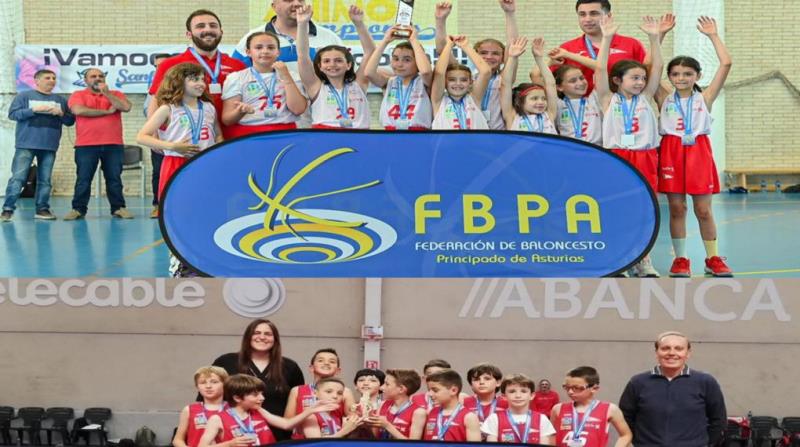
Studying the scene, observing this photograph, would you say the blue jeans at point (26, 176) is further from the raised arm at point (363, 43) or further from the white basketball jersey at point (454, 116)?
the white basketball jersey at point (454, 116)

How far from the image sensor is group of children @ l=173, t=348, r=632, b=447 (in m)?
5.70

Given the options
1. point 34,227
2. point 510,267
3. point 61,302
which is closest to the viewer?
point 510,267

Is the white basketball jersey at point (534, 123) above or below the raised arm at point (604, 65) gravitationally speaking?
below

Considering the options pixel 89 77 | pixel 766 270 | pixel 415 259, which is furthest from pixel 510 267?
pixel 89 77

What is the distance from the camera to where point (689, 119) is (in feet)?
25.0

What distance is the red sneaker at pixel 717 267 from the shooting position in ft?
25.7

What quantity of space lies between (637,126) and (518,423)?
2.57 m

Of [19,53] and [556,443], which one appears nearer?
[556,443]

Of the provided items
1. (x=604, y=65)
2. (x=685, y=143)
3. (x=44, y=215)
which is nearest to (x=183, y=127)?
(x=604, y=65)

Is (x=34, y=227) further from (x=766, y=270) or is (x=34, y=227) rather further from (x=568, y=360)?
(x=766, y=270)

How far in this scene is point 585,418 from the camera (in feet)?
19.5

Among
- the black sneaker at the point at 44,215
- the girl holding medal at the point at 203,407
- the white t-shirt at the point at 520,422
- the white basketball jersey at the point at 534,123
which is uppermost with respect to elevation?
the white basketball jersey at the point at 534,123

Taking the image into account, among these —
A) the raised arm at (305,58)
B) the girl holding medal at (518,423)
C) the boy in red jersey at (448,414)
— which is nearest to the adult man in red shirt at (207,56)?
the raised arm at (305,58)

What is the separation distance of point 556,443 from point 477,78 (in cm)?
271
